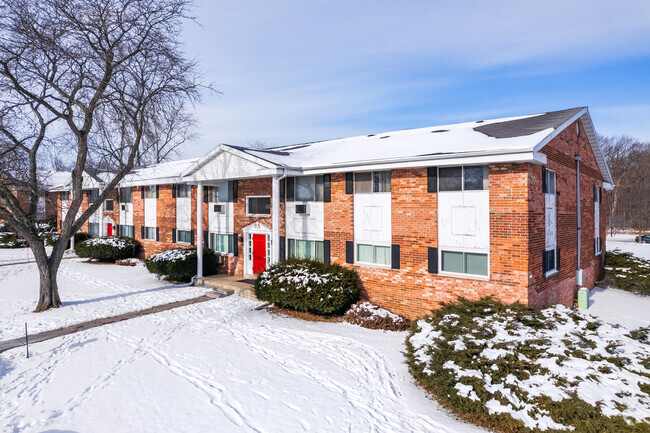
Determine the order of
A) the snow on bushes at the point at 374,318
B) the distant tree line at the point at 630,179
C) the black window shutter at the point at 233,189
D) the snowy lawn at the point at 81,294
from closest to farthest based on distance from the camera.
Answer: the snow on bushes at the point at 374,318
the snowy lawn at the point at 81,294
the black window shutter at the point at 233,189
the distant tree line at the point at 630,179

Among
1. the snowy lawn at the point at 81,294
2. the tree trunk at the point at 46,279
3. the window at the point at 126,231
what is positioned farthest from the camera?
the window at the point at 126,231

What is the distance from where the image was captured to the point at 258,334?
33.8 ft

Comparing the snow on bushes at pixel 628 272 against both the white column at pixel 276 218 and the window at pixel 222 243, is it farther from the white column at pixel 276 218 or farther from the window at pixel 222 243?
the window at pixel 222 243

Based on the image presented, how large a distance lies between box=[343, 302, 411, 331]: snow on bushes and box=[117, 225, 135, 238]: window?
1885cm

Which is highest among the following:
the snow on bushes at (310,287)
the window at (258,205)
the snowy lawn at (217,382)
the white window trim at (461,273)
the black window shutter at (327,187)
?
the black window shutter at (327,187)

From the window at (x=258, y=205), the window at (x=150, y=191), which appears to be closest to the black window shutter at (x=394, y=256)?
the window at (x=258, y=205)

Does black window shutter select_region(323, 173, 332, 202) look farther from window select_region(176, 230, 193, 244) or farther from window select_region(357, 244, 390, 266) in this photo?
window select_region(176, 230, 193, 244)

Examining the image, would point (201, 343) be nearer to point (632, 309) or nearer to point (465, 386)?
point (465, 386)

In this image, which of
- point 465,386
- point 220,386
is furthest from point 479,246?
point 220,386

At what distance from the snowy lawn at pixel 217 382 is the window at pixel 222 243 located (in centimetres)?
681

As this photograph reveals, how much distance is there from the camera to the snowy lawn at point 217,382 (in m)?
6.00

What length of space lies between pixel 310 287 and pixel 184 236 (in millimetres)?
11298

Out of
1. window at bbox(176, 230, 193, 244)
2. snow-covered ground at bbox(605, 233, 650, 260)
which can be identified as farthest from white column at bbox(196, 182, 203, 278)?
snow-covered ground at bbox(605, 233, 650, 260)

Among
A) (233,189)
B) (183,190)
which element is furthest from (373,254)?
(183,190)
